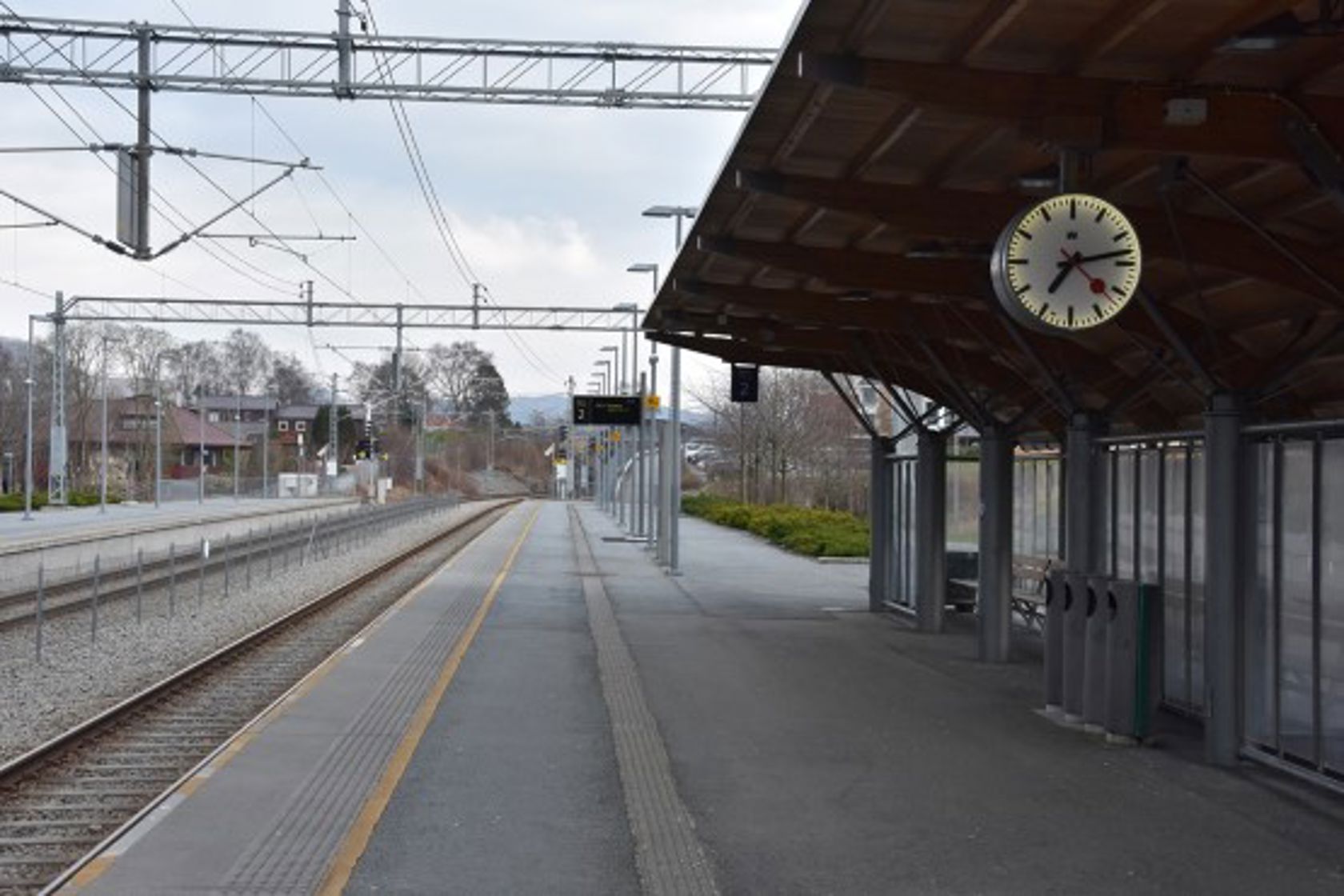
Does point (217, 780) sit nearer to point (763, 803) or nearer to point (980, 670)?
point (763, 803)

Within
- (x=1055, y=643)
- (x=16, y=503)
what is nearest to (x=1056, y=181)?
(x=1055, y=643)

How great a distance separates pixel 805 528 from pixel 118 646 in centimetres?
2303

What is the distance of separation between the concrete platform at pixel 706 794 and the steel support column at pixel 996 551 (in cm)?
39

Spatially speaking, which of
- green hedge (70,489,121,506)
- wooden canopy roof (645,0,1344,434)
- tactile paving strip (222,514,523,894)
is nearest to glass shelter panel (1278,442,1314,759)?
wooden canopy roof (645,0,1344,434)

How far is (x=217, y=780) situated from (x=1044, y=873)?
15.6ft

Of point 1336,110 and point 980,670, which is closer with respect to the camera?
point 1336,110

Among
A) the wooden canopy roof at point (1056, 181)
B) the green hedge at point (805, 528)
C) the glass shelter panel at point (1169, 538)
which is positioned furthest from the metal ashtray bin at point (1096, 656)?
the green hedge at point (805, 528)

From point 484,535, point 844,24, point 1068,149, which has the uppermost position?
point 844,24

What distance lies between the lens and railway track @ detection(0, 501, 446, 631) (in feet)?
70.9

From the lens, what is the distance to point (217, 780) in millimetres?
8789

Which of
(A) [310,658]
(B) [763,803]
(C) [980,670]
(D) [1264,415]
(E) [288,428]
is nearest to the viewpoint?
(B) [763,803]

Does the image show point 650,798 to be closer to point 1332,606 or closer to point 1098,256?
point 1098,256

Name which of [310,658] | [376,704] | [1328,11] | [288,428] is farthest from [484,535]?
[288,428]

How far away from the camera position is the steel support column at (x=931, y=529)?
18.5 metres
